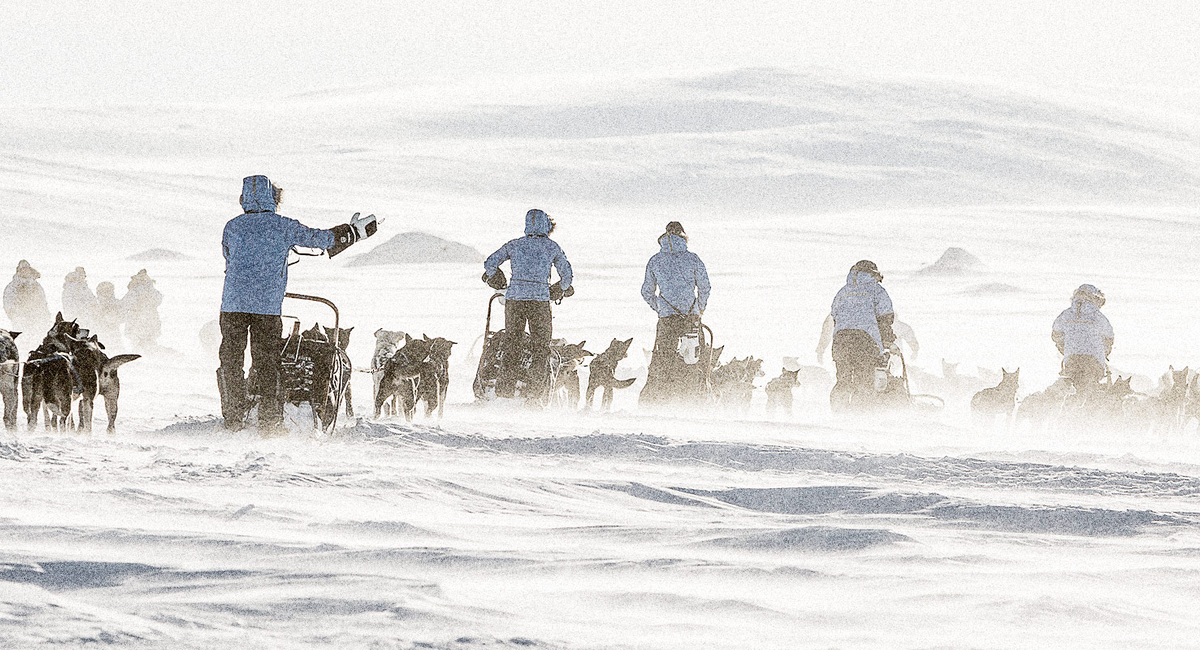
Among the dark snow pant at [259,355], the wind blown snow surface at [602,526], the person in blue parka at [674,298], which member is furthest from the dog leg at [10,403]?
the person in blue parka at [674,298]

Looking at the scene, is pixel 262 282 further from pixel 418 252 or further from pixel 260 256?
pixel 418 252

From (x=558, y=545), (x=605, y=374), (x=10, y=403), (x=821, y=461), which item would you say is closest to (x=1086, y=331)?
(x=605, y=374)

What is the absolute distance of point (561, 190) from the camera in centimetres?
8781

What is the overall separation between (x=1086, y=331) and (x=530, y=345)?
4178 millimetres

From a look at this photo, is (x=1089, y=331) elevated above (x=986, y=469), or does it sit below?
above

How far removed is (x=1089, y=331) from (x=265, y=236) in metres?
6.45

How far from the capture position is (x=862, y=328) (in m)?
11.0

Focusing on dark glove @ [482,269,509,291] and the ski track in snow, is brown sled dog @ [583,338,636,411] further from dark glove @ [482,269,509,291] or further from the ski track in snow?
the ski track in snow

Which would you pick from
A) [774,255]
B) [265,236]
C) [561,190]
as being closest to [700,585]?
[265,236]

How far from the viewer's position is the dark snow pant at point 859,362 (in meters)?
11.0

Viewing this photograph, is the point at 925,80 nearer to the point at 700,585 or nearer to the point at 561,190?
the point at 561,190

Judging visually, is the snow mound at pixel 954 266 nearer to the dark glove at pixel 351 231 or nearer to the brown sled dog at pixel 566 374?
the brown sled dog at pixel 566 374

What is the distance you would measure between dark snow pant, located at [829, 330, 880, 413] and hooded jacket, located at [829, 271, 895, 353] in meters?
0.06

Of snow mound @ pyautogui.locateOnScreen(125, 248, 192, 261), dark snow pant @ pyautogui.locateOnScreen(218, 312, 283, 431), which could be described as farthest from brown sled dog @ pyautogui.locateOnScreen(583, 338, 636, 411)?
snow mound @ pyautogui.locateOnScreen(125, 248, 192, 261)
